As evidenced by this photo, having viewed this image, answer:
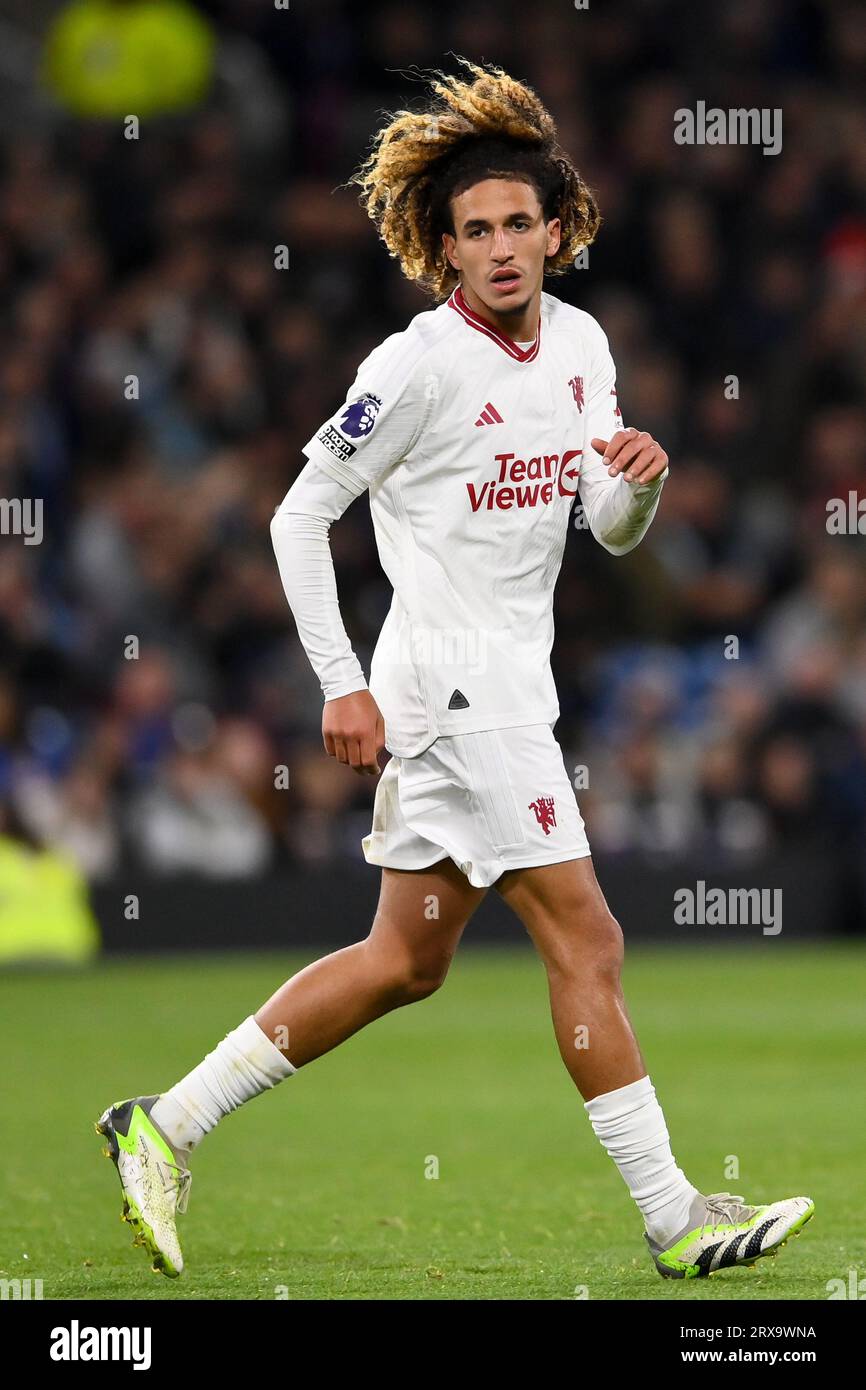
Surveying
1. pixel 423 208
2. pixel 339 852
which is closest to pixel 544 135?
pixel 423 208

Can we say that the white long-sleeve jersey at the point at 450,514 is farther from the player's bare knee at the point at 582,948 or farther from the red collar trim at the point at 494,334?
the player's bare knee at the point at 582,948

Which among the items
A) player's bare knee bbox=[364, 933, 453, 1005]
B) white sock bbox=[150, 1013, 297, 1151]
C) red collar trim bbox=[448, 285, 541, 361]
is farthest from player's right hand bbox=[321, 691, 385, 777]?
red collar trim bbox=[448, 285, 541, 361]

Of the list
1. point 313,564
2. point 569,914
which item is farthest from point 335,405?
point 569,914

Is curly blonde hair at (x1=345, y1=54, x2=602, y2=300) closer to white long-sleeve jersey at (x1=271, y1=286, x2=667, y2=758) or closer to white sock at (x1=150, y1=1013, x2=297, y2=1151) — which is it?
white long-sleeve jersey at (x1=271, y1=286, x2=667, y2=758)

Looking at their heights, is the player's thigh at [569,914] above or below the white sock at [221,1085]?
above

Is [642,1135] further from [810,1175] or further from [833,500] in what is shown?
[833,500]

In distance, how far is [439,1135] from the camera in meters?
7.06

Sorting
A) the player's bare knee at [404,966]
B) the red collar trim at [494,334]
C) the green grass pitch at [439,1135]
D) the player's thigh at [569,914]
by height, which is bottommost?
the green grass pitch at [439,1135]

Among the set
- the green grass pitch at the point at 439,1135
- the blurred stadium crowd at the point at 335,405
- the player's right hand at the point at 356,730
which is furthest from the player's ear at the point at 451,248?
the blurred stadium crowd at the point at 335,405

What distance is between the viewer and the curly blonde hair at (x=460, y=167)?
4.94 metres

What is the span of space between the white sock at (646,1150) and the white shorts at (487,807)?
535mm

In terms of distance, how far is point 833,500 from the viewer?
1387 cm

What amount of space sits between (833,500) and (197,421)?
13.3 feet

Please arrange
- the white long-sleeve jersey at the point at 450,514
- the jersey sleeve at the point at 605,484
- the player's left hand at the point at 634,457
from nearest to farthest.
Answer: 1. the player's left hand at the point at 634,457
2. the white long-sleeve jersey at the point at 450,514
3. the jersey sleeve at the point at 605,484
